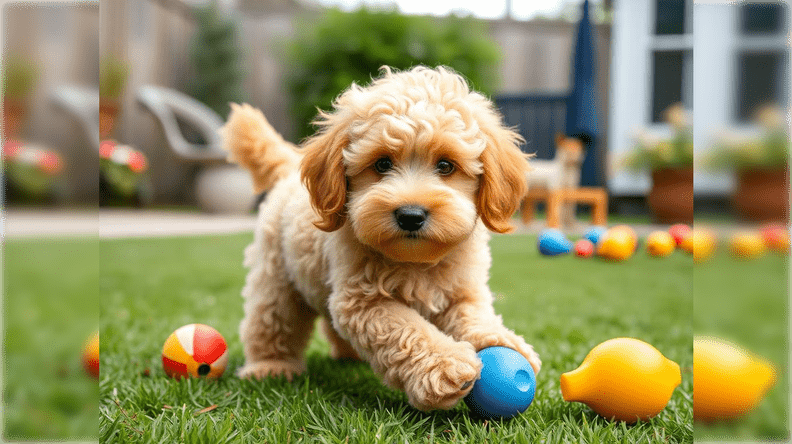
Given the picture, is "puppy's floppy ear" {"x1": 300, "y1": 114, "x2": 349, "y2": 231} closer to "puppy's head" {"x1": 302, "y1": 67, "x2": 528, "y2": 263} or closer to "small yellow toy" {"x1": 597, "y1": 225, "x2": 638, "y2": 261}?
"puppy's head" {"x1": 302, "y1": 67, "x2": 528, "y2": 263}

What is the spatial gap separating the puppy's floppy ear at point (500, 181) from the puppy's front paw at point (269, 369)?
114cm

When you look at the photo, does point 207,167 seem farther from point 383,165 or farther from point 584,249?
point 383,165

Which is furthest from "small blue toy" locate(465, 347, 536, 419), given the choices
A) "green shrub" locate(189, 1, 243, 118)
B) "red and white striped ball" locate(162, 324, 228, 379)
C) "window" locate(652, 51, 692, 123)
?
"window" locate(652, 51, 692, 123)

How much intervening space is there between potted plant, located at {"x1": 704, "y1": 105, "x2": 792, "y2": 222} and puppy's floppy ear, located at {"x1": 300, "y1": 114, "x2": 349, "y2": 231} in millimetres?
1527

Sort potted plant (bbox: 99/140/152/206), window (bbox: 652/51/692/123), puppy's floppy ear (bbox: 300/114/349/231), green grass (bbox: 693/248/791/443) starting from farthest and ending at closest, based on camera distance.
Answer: window (bbox: 652/51/692/123) → potted plant (bbox: 99/140/152/206) → puppy's floppy ear (bbox: 300/114/349/231) → green grass (bbox: 693/248/791/443)

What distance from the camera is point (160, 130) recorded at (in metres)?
9.89

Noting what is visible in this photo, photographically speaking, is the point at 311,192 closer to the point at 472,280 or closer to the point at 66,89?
the point at 472,280

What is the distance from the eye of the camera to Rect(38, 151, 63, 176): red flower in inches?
24.3

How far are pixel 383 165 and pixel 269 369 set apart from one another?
110 centimetres

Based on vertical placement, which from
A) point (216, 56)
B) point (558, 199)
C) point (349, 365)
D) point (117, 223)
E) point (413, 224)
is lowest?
point (349, 365)

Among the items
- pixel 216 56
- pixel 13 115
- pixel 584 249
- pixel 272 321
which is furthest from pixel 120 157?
pixel 13 115

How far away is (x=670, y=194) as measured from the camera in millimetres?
9438

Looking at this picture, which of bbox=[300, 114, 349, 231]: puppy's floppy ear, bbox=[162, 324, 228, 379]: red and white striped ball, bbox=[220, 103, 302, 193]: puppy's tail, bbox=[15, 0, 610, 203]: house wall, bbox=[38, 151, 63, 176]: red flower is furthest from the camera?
bbox=[15, 0, 610, 203]: house wall

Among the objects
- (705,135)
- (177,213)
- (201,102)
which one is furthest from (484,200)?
(201,102)
